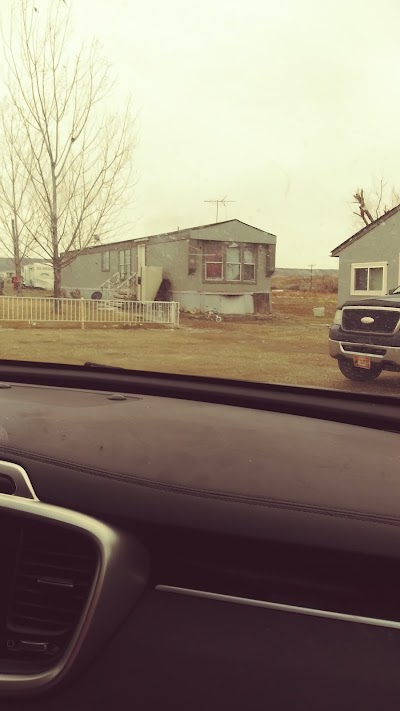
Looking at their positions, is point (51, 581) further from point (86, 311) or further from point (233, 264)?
point (86, 311)

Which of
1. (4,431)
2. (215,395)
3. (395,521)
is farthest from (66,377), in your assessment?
(395,521)

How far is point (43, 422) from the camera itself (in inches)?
73.7

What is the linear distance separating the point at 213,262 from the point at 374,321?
46.3 inches

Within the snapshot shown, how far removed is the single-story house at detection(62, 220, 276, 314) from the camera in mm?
3092

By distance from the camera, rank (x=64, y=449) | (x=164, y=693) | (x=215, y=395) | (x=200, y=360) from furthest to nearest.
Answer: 1. (x=200, y=360)
2. (x=215, y=395)
3. (x=64, y=449)
4. (x=164, y=693)

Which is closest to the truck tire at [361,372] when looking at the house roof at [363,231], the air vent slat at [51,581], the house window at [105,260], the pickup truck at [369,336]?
the pickup truck at [369,336]

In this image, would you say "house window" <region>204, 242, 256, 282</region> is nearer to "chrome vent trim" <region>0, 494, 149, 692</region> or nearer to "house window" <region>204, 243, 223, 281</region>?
"house window" <region>204, 243, 223, 281</region>

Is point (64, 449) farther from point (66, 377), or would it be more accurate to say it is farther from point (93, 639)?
point (66, 377)

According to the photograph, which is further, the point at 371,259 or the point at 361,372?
the point at 371,259

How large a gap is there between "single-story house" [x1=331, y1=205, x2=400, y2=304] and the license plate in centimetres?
26

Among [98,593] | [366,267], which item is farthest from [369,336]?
[98,593]

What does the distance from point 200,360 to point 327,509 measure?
2.06m

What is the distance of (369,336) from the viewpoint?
2.41 meters

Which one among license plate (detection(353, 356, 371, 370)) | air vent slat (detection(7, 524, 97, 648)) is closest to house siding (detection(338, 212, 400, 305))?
license plate (detection(353, 356, 371, 370))
